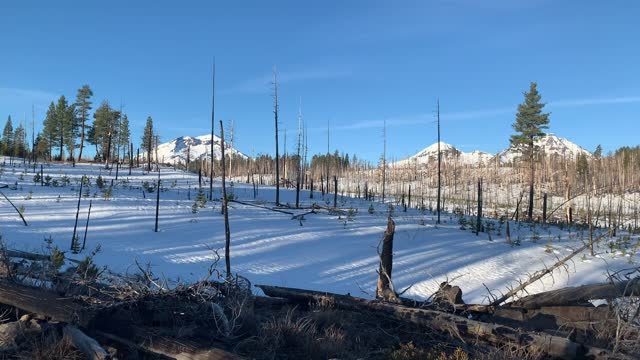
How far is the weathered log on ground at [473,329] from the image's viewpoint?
3602 millimetres

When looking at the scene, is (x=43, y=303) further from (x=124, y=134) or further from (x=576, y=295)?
(x=124, y=134)

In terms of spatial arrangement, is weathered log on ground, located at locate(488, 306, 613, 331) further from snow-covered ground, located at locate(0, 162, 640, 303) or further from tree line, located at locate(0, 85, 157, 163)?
tree line, located at locate(0, 85, 157, 163)

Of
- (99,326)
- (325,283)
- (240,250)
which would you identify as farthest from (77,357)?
(240,250)

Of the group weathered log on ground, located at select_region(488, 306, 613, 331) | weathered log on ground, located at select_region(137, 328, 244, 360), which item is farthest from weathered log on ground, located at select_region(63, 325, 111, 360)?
weathered log on ground, located at select_region(488, 306, 613, 331)

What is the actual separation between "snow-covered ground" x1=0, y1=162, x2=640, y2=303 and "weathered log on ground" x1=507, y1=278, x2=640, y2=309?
273 inches

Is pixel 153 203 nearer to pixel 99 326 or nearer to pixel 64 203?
pixel 64 203

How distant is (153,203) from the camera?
83.6ft

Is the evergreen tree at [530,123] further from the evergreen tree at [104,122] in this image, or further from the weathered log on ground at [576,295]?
the evergreen tree at [104,122]

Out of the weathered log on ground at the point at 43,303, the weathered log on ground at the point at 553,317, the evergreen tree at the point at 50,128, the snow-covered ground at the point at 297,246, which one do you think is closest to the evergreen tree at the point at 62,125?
the evergreen tree at the point at 50,128

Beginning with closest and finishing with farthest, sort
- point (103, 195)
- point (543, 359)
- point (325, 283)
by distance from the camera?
point (543, 359), point (325, 283), point (103, 195)

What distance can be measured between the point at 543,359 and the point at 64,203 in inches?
946

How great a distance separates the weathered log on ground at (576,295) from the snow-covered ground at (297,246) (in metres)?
6.95

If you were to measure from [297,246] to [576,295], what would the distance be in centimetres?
1453

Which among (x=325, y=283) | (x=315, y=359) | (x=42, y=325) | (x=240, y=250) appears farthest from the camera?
(x=240, y=250)
